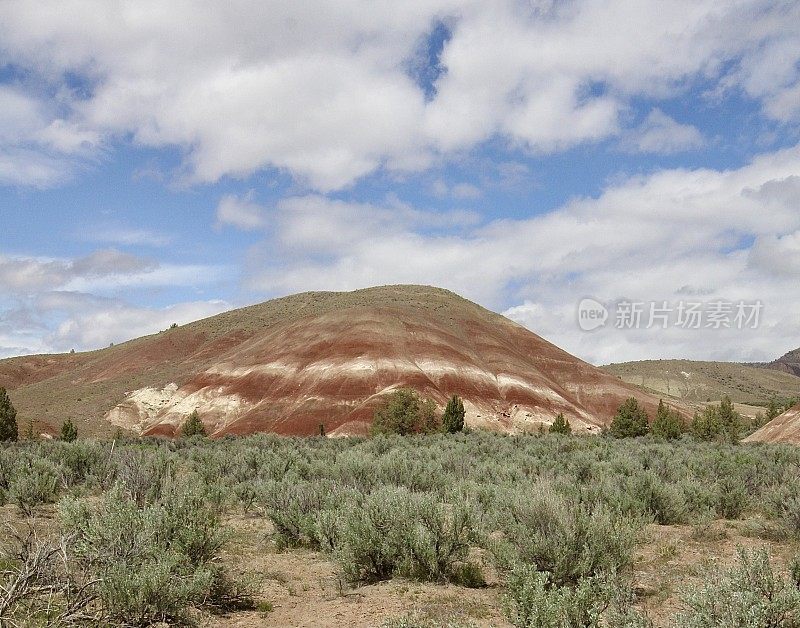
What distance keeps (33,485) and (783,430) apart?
6786 cm

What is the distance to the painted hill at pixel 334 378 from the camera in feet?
236

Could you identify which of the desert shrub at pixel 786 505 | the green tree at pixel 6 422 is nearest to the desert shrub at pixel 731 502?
the desert shrub at pixel 786 505

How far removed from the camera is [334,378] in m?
74.6

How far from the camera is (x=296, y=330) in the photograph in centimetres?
9188

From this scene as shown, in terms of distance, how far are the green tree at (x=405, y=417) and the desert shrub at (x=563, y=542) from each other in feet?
152

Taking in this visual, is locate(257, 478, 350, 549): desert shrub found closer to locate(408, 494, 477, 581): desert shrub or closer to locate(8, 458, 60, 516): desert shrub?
locate(408, 494, 477, 581): desert shrub

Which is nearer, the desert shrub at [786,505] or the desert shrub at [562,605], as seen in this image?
the desert shrub at [562,605]

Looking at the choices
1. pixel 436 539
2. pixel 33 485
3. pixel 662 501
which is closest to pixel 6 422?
pixel 33 485

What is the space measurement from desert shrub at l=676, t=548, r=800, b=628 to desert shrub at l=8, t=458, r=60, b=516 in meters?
13.3

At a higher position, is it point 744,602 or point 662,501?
point 744,602

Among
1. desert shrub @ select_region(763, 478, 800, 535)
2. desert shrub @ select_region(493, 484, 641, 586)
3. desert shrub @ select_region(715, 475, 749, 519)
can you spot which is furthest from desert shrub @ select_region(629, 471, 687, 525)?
desert shrub @ select_region(493, 484, 641, 586)

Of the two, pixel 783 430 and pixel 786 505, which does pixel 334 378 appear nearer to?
pixel 783 430

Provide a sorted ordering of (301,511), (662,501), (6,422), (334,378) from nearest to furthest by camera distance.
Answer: (301,511) → (662,501) → (6,422) → (334,378)

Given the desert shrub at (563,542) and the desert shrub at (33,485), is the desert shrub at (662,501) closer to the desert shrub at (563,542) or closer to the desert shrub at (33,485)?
the desert shrub at (563,542)
